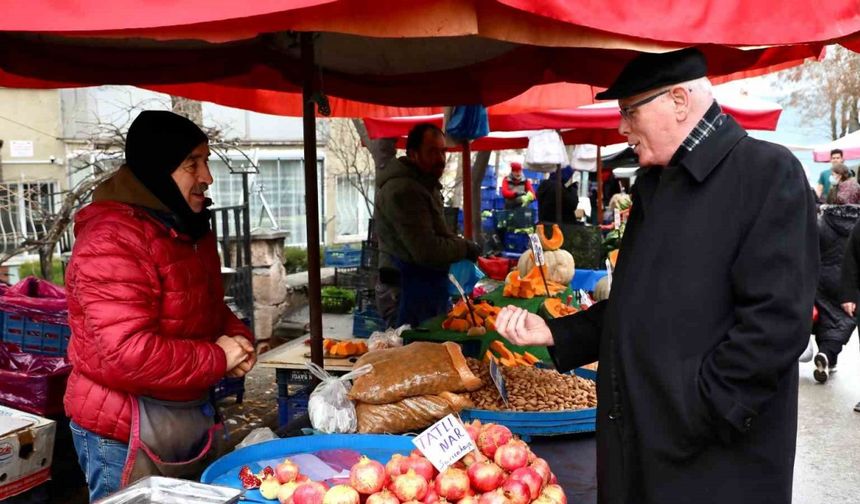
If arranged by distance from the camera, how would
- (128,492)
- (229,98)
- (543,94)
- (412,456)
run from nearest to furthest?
(128,492), (412,456), (229,98), (543,94)

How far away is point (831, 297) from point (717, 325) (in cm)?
664

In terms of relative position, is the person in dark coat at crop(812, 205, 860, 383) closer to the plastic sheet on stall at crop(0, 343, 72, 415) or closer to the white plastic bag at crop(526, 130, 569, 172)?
the white plastic bag at crop(526, 130, 569, 172)

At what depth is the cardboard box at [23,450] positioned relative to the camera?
12.0ft

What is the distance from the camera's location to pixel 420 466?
82.8 inches

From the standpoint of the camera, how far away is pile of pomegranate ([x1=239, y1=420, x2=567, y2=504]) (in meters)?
1.99

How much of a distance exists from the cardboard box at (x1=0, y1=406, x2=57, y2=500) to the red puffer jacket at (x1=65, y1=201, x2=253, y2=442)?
150cm

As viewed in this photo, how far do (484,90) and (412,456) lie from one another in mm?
2652

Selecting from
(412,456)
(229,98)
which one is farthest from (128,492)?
(229,98)

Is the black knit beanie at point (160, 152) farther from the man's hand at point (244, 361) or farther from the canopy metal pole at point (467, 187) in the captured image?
the canopy metal pole at point (467, 187)

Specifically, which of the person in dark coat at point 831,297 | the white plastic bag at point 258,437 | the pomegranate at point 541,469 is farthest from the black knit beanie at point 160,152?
the person in dark coat at point 831,297

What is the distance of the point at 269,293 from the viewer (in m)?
8.15

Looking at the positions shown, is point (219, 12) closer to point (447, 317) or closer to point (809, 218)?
point (809, 218)

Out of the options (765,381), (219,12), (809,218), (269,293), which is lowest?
(269,293)

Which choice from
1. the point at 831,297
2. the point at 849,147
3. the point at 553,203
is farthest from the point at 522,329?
the point at 849,147
